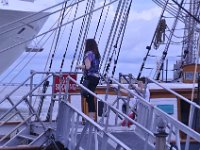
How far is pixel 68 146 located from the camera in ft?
29.9

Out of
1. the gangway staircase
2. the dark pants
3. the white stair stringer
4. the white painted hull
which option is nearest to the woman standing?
the dark pants

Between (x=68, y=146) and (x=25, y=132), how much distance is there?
2248mm

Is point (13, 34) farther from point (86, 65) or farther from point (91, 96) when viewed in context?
point (86, 65)

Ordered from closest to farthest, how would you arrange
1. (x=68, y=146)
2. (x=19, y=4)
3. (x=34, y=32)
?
(x=68, y=146), (x=19, y=4), (x=34, y=32)

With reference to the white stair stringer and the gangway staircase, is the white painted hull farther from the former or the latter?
the gangway staircase

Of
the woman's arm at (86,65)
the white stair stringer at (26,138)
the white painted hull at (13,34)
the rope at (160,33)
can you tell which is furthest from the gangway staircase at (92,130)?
the rope at (160,33)

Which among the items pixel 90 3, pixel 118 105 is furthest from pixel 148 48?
pixel 118 105

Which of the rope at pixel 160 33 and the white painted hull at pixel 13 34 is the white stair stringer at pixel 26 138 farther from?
the rope at pixel 160 33

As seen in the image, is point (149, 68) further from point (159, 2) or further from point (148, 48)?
point (159, 2)

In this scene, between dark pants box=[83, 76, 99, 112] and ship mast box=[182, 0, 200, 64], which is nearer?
dark pants box=[83, 76, 99, 112]

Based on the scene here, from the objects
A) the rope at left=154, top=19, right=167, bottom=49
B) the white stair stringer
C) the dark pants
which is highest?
the rope at left=154, top=19, right=167, bottom=49

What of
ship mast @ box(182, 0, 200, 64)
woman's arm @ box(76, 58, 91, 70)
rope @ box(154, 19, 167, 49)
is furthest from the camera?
rope @ box(154, 19, 167, 49)

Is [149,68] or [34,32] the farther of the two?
[34,32]

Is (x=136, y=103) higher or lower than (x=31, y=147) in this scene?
higher
